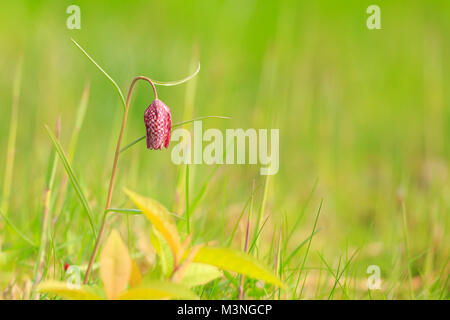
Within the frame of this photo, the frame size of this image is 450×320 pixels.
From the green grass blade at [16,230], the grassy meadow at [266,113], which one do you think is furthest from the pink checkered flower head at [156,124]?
the grassy meadow at [266,113]

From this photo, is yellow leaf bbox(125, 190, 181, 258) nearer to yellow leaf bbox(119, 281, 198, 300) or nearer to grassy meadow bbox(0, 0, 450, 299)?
yellow leaf bbox(119, 281, 198, 300)

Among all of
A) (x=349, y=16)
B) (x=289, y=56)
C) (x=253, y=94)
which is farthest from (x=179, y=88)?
(x=349, y=16)

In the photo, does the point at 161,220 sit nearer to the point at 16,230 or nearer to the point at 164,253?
the point at 164,253

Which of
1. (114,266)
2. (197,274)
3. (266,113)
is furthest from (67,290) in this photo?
(266,113)

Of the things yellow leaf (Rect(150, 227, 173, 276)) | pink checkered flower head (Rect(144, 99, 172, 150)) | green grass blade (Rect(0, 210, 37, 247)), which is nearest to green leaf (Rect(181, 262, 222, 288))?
yellow leaf (Rect(150, 227, 173, 276))

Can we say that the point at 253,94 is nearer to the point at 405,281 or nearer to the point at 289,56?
the point at 289,56

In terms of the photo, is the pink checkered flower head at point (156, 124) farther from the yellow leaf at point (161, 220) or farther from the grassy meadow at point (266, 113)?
the grassy meadow at point (266, 113)
